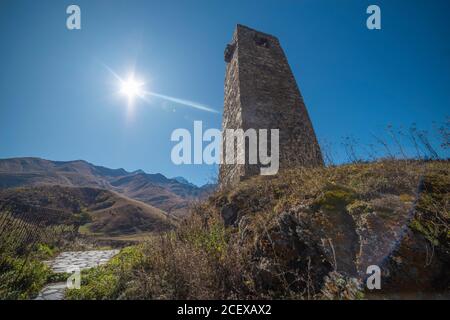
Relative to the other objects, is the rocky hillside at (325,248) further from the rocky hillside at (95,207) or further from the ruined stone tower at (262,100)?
the rocky hillside at (95,207)

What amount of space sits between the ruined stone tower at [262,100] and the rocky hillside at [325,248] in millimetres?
3002

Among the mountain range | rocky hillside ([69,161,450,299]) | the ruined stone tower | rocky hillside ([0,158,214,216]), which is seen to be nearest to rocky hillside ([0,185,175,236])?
the mountain range

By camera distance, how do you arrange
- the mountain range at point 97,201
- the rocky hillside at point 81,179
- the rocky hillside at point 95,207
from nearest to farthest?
the mountain range at point 97,201 < the rocky hillside at point 95,207 < the rocky hillside at point 81,179

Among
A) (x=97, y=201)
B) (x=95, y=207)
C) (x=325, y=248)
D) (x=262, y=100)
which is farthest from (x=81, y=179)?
(x=325, y=248)

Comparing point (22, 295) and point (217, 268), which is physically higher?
point (217, 268)

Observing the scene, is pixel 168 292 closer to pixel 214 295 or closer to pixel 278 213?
pixel 214 295

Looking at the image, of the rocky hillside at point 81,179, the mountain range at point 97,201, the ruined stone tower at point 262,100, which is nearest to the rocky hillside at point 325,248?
the mountain range at point 97,201

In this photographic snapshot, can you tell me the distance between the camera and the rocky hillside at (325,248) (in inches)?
97.2

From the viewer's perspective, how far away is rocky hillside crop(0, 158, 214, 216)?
77.3 m

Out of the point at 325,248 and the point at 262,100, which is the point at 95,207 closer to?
the point at 262,100

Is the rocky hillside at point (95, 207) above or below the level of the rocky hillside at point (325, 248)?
below
